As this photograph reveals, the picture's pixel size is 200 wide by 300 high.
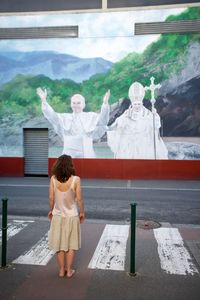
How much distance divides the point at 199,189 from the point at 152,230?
7.14m

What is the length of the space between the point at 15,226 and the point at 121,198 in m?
4.82

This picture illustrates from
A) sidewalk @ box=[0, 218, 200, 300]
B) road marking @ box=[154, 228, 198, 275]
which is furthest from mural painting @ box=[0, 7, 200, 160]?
sidewalk @ box=[0, 218, 200, 300]

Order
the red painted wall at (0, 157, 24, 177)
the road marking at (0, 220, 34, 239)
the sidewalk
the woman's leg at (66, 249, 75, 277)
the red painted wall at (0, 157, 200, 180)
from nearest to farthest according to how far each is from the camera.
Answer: the sidewalk < the woman's leg at (66, 249, 75, 277) < the road marking at (0, 220, 34, 239) < the red painted wall at (0, 157, 200, 180) < the red painted wall at (0, 157, 24, 177)

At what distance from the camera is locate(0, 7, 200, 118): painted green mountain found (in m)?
17.3

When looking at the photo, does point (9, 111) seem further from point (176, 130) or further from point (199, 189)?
point (199, 189)

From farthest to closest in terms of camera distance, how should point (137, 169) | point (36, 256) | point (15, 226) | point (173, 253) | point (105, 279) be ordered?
1. point (137, 169)
2. point (15, 226)
3. point (173, 253)
4. point (36, 256)
5. point (105, 279)

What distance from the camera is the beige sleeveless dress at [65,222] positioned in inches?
189

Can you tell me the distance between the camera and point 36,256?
592cm

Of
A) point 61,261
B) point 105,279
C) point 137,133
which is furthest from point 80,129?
point 105,279

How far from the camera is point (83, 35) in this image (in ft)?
58.7

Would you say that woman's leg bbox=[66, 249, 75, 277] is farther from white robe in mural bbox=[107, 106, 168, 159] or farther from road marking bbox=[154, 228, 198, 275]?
white robe in mural bbox=[107, 106, 168, 159]

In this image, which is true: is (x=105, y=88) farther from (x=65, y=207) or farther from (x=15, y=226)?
(x=65, y=207)

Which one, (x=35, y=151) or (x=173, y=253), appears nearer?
(x=173, y=253)

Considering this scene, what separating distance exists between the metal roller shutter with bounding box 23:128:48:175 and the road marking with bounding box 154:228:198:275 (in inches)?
461
